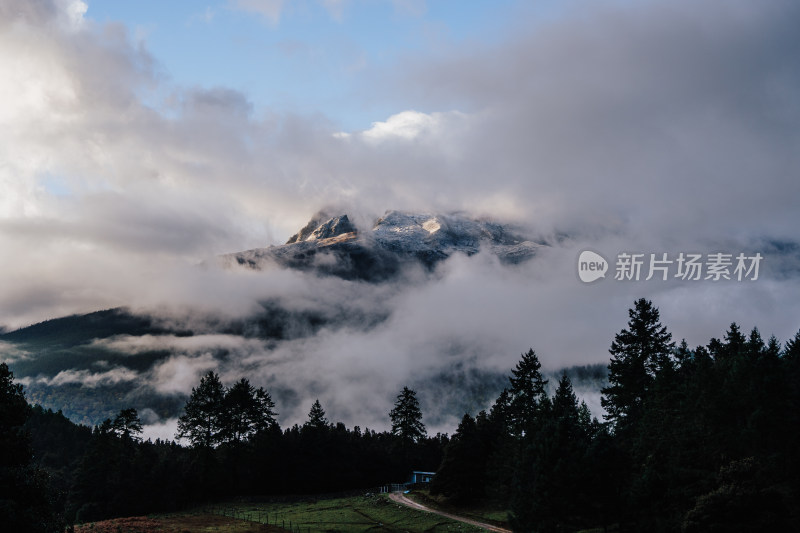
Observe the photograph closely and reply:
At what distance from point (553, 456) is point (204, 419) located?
246ft

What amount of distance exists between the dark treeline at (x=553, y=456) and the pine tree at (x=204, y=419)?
0.19 meters

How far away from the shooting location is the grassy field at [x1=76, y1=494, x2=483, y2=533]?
63844 millimetres

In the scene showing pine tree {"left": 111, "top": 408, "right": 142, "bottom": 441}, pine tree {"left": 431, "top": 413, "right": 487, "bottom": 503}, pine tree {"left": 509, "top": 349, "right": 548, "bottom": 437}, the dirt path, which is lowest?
the dirt path

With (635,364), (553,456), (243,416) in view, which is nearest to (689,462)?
(553,456)

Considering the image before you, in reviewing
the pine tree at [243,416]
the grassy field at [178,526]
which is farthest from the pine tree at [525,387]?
the pine tree at [243,416]

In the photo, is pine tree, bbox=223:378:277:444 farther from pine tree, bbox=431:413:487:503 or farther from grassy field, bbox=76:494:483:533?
pine tree, bbox=431:413:487:503

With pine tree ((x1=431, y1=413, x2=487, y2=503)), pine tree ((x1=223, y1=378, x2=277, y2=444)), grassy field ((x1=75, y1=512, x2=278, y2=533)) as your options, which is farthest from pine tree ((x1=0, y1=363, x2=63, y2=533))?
pine tree ((x1=223, y1=378, x2=277, y2=444))

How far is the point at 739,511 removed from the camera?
145 feet

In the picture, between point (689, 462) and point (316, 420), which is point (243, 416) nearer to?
point (316, 420)

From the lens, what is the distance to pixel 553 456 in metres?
51.1

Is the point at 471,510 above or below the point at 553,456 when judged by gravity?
below

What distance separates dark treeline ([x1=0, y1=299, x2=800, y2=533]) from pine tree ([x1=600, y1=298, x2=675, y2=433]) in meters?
0.20

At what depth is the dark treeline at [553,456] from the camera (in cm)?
4412

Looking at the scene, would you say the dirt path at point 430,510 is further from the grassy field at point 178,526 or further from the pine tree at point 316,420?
the pine tree at point 316,420
